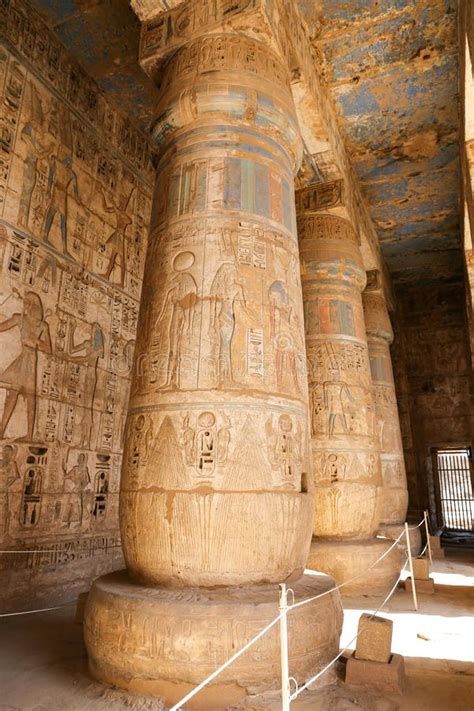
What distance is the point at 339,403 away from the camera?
5.83m

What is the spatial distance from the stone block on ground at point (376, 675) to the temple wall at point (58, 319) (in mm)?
3077

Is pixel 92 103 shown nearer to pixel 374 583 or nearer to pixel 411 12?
pixel 411 12

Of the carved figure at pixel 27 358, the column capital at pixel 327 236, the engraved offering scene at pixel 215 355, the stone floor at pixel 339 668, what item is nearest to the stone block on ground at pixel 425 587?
the engraved offering scene at pixel 215 355

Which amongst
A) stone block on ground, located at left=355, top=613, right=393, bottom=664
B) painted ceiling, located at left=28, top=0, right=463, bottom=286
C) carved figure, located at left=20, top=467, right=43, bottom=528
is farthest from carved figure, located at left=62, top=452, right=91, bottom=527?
painted ceiling, located at left=28, top=0, right=463, bottom=286

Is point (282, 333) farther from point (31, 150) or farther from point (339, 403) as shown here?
point (31, 150)

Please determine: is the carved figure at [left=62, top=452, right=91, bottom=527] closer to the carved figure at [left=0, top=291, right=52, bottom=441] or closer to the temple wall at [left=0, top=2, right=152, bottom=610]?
the temple wall at [left=0, top=2, right=152, bottom=610]

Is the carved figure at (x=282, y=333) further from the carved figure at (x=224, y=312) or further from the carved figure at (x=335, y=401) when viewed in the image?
the carved figure at (x=335, y=401)

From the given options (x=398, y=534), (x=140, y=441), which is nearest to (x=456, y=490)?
(x=398, y=534)

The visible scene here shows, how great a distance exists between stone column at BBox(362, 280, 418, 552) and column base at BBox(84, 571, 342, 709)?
5.39m

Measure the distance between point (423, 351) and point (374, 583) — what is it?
9.58 metres

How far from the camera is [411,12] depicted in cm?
584

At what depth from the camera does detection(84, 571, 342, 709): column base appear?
2.37 meters

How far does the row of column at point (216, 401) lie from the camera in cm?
245

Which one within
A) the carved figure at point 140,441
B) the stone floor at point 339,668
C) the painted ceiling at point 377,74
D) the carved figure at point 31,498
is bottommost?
the stone floor at point 339,668
